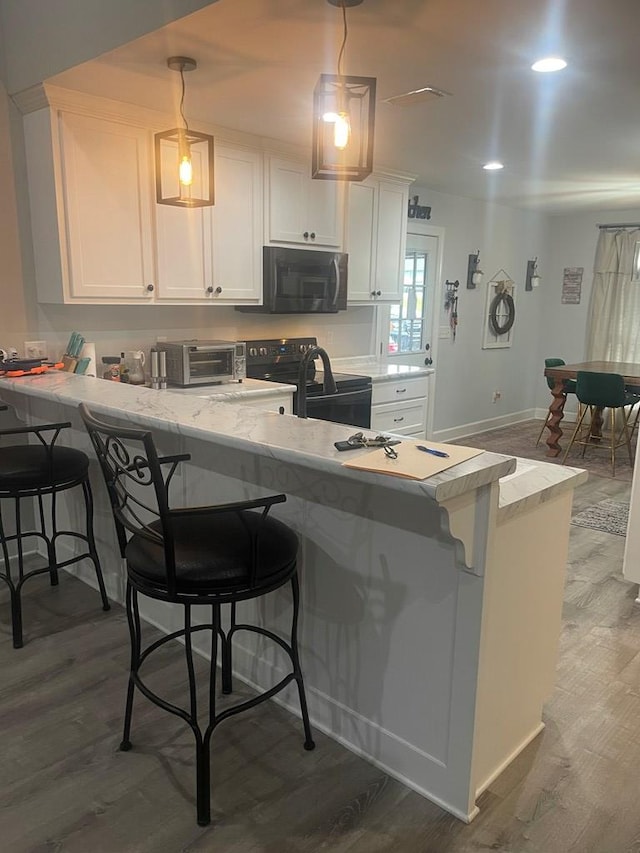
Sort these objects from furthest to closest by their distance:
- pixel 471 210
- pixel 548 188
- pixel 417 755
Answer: pixel 471 210, pixel 548 188, pixel 417 755

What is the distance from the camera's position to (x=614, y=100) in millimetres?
2992

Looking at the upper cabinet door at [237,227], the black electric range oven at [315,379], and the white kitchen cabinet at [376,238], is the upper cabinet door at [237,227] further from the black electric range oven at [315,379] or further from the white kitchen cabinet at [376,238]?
the white kitchen cabinet at [376,238]

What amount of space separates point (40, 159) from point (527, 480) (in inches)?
105

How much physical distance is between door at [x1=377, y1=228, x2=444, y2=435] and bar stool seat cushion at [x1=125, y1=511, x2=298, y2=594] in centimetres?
382

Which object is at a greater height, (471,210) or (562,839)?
(471,210)

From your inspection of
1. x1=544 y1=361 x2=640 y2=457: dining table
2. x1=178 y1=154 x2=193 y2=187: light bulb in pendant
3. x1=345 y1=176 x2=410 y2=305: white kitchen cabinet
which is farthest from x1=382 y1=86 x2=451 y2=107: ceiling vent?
x1=544 y1=361 x2=640 y2=457: dining table

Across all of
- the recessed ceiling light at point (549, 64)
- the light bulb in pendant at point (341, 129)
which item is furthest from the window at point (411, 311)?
the light bulb in pendant at point (341, 129)

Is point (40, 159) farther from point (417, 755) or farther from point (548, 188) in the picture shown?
point (548, 188)

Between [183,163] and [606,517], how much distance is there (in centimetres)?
342

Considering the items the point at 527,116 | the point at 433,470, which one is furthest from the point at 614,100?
the point at 433,470

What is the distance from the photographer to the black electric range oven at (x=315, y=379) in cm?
403

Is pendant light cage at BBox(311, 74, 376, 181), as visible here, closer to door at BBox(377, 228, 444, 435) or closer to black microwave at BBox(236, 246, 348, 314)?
black microwave at BBox(236, 246, 348, 314)

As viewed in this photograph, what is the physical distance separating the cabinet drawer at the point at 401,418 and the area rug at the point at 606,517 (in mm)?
1377

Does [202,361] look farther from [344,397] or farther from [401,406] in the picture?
[401,406]
